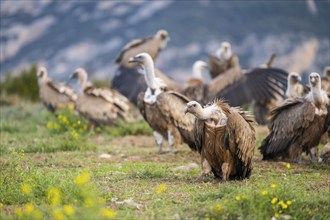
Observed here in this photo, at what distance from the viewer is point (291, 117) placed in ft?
33.0

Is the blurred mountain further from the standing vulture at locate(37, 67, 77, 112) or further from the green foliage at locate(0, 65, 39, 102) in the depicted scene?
the standing vulture at locate(37, 67, 77, 112)

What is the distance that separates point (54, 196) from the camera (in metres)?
6.83

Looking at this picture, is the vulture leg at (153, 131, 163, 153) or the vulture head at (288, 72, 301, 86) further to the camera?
the vulture head at (288, 72, 301, 86)

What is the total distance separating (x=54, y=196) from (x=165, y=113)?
4.63 meters

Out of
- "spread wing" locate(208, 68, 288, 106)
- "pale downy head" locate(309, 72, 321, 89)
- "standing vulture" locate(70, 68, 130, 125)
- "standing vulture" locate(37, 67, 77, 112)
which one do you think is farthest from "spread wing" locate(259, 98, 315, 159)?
"standing vulture" locate(37, 67, 77, 112)

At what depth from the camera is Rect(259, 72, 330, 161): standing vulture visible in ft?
32.3

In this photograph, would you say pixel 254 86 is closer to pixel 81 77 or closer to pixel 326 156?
pixel 81 77

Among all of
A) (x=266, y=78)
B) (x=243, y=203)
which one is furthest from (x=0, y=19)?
(x=243, y=203)

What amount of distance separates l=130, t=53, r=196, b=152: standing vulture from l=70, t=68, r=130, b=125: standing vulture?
11.0ft

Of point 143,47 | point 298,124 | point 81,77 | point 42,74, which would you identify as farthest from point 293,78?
point 42,74

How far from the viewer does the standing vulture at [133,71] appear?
48.3 feet

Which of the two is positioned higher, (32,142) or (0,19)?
(0,19)

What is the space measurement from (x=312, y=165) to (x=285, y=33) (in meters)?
39.2

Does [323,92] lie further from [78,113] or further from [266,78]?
[78,113]
